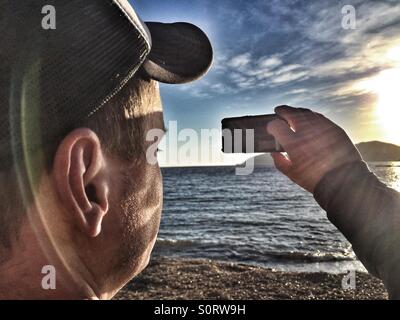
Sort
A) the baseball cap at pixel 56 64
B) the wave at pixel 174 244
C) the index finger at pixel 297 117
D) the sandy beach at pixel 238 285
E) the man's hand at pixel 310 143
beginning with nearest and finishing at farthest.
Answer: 1. the baseball cap at pixel 56 64
2. the man's hand at pixel 310 143
3. the index finger at pixel 297 117
4. the sandy beach at pixel 238 285
5. the wave at pixel 174 244

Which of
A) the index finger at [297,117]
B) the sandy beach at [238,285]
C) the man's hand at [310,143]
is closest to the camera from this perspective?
the man's hand at [310,143]

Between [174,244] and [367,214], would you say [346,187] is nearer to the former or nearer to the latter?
[367,214]

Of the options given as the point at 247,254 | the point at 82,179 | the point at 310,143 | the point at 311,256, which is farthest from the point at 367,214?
the point at 247,254

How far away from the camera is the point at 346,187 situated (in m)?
1.83

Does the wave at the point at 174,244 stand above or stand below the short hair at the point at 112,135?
below

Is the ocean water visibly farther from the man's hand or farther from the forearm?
the forearm

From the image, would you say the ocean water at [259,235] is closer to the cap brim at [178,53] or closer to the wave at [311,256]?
the wave at [311,256]

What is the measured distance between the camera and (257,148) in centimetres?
237

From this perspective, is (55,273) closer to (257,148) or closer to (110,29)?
(110,29)

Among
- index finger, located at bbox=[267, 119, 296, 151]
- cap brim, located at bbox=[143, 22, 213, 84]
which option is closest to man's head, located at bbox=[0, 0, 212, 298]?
cap brim, located at bbox=[143, 22, 213, 84]

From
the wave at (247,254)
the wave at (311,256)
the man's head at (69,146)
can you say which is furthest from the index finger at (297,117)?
the wave at (311,256)

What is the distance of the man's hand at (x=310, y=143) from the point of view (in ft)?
6.42
